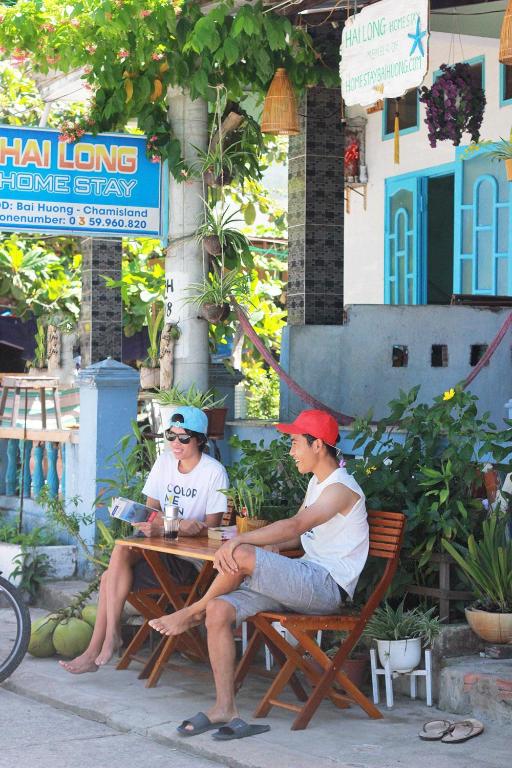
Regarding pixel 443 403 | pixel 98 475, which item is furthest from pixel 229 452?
pixel 443 403

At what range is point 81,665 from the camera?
21.5ft

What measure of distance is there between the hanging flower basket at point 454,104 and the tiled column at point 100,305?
135 inches

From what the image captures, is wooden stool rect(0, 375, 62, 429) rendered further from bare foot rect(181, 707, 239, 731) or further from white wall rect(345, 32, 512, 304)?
bare foot rect(181, 707, 239, 731)

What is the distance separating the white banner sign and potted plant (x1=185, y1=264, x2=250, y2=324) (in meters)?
1.67

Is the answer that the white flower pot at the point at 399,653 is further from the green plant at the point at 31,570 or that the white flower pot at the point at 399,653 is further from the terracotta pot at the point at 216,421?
the green plant at the point at 31,570

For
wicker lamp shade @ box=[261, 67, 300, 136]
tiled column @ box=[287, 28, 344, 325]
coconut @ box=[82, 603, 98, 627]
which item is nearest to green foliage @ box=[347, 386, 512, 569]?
coconut @ box=[82, 603, 98, 627]

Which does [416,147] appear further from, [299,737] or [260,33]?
[299,737]

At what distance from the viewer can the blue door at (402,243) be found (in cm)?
1166

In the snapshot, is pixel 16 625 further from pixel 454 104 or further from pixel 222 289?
pixel 454 104

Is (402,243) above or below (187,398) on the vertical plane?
above

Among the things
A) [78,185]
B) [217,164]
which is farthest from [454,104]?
[78,185]

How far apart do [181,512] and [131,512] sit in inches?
13.4

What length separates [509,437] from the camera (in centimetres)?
614

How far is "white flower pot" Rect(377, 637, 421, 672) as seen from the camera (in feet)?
19.3
